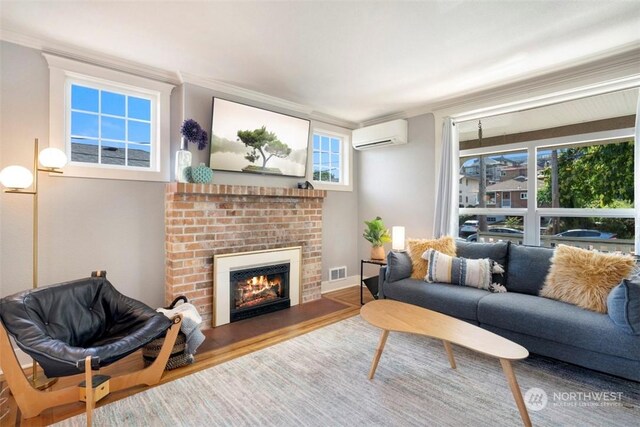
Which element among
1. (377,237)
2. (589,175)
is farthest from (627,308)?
(377,237)

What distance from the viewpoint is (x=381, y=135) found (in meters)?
4.23

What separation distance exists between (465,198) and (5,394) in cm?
446

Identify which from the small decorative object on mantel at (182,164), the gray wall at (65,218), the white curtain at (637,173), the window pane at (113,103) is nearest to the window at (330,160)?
the small decorative object on mantel at (182,164)

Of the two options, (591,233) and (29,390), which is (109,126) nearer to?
(29,390)

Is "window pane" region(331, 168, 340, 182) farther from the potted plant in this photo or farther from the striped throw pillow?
the striped throw pillow

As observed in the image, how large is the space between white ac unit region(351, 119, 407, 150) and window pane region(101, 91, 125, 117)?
2927 mm

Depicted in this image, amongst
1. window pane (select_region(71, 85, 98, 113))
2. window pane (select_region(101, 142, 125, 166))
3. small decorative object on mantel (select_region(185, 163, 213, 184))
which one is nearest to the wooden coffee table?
small decorative object on mantel (select_region(185, 163, 213, 184))

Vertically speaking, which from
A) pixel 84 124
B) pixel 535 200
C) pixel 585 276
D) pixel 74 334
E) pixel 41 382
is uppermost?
pixel 84 124

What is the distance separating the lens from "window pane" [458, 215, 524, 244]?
11.2 ft

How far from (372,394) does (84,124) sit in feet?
10.4

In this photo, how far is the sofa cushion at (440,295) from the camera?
102 inches

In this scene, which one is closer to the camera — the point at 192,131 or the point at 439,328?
the point at 439,328

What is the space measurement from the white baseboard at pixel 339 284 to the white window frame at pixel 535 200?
73.0 inches

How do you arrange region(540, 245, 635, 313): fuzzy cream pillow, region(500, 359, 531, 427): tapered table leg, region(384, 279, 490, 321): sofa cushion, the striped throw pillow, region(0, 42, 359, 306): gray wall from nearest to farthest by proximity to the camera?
region(500, 359, 531, 427): tapered table leg → region(540, 245, 635, 313): fuzzy cream pillow → region(0, 42, 359, 306): gray wall → region(384, 279, 490, 321): sofa cushion → the striped throw pillow
